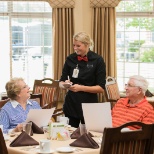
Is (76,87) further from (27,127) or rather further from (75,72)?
(27,127)

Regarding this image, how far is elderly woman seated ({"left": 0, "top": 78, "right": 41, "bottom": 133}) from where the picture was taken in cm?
394

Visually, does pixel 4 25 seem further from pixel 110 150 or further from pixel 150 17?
pixel 110 150

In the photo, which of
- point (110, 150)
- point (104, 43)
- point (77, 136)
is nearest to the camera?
point (110, 150)

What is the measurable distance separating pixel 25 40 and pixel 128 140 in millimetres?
5074

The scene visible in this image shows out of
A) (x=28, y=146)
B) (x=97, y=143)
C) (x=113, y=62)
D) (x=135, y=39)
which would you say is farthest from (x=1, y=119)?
(x=135, y=39)

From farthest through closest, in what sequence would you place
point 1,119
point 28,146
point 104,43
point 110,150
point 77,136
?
point 104,43
point 1,119
point 77,136
point 28,146
point 110,150

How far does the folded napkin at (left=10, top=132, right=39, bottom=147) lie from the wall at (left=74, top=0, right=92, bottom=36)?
4.20 metres

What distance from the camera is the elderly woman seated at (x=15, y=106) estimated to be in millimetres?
3938

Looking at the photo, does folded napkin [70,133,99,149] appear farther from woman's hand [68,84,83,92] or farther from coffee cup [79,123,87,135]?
woman's hand [68,84,83,92]

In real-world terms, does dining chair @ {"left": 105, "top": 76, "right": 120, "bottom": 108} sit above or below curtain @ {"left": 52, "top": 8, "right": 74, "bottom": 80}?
below

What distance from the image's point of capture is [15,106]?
13.2 ft

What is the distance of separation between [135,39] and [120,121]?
3.83 meters

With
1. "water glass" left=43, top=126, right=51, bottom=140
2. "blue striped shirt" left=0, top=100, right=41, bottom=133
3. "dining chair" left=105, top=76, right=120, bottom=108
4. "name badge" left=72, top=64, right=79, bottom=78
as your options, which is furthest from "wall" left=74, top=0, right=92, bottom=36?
"water glass" left=43, top=126, right=51, bottom=140

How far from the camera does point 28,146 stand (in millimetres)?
3281
